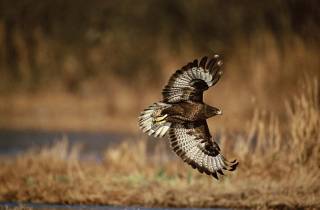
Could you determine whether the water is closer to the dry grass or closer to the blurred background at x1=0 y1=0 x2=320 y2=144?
the blurred background at x1=0 y1=0 x2=320 y2=144

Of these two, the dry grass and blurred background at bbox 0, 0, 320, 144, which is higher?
blurred background at bbox 0, 0, 320, 144

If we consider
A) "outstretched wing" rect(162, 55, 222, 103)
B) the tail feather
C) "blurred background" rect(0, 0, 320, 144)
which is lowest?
the tail feather

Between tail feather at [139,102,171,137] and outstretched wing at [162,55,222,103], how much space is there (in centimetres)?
12

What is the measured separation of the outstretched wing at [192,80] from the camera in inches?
509

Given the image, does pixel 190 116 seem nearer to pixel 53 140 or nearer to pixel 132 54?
pixel 53 140

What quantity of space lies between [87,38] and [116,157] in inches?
649

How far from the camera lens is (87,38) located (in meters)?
33.6

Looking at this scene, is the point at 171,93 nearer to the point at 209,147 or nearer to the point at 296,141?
the point at 209,147

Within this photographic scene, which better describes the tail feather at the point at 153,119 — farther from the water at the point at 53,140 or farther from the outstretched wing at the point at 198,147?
the water at the point at 53,140

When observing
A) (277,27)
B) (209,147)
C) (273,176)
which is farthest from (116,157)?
(277,27)

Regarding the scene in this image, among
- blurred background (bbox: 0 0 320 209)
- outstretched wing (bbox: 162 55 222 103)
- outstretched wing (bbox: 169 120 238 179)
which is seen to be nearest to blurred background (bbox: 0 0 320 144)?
blurred background (bbox: 0 0 320 209)

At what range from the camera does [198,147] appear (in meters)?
13.4

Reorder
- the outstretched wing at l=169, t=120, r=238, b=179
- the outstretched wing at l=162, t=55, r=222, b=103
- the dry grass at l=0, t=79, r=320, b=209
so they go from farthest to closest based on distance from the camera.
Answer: the dry grass at l=0, t=79, r=320, b=209 < the outstretched wing at l=169, t=120, r=238, b=179 < the outstretched wing at l=162, t=55, r=222, b=103

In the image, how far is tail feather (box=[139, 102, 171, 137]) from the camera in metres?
13.2
